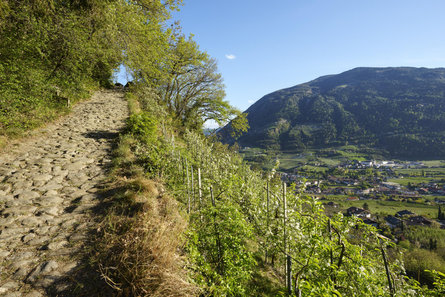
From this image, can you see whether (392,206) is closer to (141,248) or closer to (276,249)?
(276,249)

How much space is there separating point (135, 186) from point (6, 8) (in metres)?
7.75

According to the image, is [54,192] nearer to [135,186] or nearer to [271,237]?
[135,186]

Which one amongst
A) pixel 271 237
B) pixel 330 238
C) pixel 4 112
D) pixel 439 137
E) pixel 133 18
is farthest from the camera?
pixel 439 137

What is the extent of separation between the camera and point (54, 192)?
4703 mm

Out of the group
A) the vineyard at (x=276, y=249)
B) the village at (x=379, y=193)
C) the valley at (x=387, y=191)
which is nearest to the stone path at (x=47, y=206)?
the vineyard at (x=276, y=249)

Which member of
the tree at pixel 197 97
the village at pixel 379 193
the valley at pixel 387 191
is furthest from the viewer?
the village at pixel 379 193

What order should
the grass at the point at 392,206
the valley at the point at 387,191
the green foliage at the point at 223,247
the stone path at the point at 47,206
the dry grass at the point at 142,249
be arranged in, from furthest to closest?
the grass at the point at 392,206
the valley at the point at 387,191
the green foliage at the point at 223,247
the stone path at the point at 47,206
the dry grass at the point at 142,249

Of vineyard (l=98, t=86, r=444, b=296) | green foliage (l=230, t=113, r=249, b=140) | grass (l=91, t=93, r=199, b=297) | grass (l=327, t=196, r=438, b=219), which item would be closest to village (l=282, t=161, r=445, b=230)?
grass (l=327, t=196, r=438, b=219)

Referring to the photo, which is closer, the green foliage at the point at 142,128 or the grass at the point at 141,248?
the grass at the point at 141,248

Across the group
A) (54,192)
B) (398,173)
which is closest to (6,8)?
(54,192)

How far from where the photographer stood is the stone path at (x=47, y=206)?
263 cm

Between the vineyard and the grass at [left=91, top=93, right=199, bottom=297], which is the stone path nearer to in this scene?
the grass at [left=91, top=93, right=199, bottom=297]

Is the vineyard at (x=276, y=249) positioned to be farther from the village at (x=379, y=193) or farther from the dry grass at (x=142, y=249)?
the village at (x=379, y=193)

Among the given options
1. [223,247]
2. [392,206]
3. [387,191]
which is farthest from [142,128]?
[387,191]
